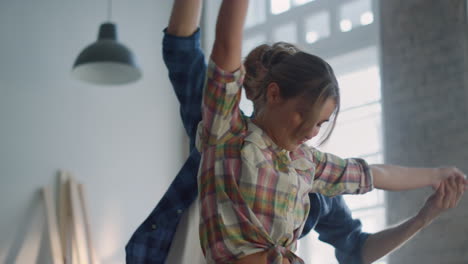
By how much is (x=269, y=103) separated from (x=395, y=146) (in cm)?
276

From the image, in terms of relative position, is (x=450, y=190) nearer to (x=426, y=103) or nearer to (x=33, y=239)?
(x=426, y=103)

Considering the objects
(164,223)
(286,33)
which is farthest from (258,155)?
(286,33)

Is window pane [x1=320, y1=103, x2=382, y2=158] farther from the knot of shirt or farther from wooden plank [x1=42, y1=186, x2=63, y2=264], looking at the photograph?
the knot of shirt

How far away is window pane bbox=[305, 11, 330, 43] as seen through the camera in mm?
4664

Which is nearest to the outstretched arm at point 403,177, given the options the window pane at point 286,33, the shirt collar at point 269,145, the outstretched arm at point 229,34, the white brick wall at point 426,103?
the shirt collar at point 269,145

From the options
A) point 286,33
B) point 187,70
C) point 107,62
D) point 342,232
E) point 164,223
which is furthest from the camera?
point 286,33

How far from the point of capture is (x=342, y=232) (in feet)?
5.82

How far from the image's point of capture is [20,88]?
4359mm

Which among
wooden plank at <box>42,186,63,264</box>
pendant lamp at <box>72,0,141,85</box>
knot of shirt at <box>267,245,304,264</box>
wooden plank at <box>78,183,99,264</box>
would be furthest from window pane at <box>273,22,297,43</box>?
knot of shirt at <box>267,245,304,264</box>

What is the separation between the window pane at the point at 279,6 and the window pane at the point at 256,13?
0.09 m

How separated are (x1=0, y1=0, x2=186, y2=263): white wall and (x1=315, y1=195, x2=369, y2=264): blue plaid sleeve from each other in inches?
114

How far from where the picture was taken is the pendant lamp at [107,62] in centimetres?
384

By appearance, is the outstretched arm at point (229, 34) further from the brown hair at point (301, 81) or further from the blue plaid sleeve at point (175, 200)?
the blue plaid sleeve at point (175, 200)

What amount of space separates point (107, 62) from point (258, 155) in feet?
9.45
